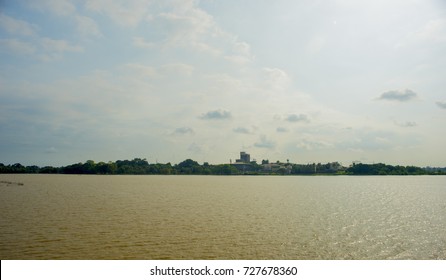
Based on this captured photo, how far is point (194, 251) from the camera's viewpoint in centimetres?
3061

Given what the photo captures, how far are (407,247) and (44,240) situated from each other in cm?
3386
